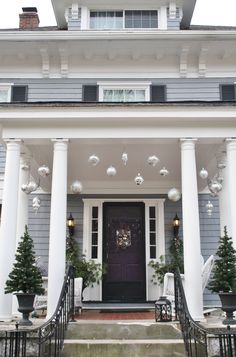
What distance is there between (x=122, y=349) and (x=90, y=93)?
22.6ft

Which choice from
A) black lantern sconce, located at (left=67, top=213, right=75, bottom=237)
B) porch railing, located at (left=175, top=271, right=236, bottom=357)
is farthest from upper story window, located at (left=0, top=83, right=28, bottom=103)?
porch railing, located at (left=175, top=271, right=236, bottom=357)

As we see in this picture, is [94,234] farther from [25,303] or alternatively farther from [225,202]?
[25,303]

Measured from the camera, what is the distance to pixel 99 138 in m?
7.39

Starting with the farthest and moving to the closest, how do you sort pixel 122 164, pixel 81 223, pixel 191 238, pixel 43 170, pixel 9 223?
1. pixel 81 223
2. pixel 122 164
3. pixel 43 170
4. pixel 9 223
5. pixel 191 238

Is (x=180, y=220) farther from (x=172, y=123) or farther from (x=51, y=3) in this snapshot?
(x=51, y=3)

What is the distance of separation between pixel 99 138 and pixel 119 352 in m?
3.54

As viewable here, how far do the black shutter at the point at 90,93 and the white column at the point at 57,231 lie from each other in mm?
3748

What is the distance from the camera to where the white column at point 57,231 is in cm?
658

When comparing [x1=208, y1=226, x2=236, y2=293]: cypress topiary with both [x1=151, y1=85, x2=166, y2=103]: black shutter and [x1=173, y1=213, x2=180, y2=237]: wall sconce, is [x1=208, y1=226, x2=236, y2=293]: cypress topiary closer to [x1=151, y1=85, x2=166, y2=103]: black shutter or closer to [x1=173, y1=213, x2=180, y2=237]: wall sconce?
[x1=173, y1=213, x2=180, y2=237]: wall sconce

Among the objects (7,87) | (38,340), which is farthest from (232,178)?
(7,87)

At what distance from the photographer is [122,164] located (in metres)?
9.17

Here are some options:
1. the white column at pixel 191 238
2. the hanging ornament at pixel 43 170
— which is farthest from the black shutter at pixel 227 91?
the hanging ornament at pixel 43 170

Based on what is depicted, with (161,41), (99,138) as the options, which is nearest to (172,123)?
Result: (99,138)

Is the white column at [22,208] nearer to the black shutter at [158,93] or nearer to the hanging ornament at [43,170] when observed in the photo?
the hanging ornament at [43,170]
